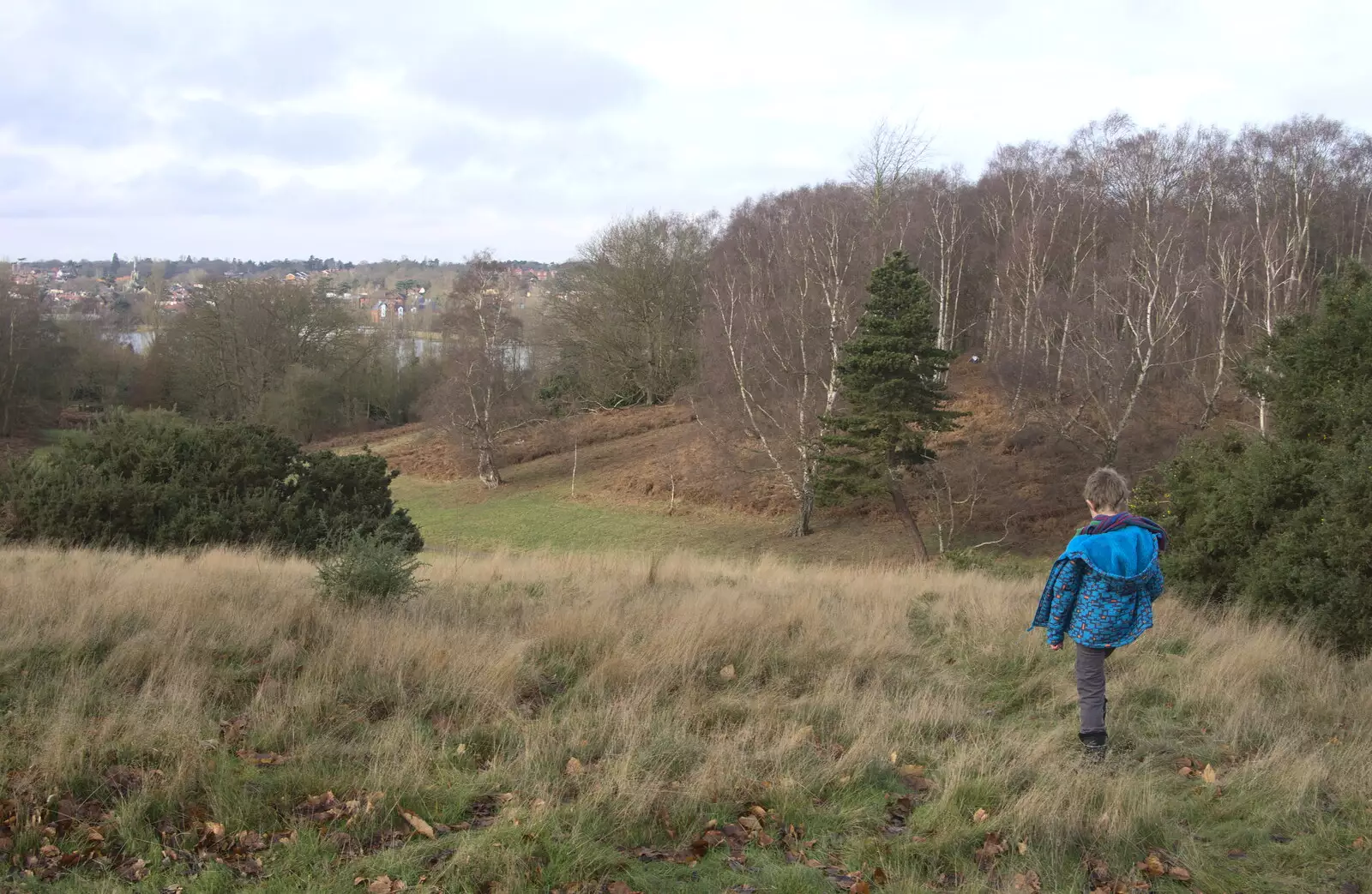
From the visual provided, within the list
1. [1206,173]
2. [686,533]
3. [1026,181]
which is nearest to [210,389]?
[686,533]

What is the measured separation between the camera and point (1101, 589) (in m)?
4.86

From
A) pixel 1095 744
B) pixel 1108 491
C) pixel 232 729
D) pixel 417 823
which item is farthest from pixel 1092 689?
pixel 232 729

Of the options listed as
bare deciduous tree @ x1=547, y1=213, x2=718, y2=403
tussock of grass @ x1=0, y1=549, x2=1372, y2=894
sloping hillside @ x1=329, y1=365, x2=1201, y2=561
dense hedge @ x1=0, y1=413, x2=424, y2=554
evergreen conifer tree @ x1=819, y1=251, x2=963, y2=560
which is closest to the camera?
tussock of grass @ x1=0, y1=549, x2=1372, y2=894

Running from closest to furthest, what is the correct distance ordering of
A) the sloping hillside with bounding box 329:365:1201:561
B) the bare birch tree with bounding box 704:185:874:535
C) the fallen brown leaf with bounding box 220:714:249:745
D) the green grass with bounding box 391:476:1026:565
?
the fallen brown leaf with bounding box 220:714:249:745 → the green grass with bounding box 391:476:1026:565 → the sloping hillside with bounding box 329:365:1201:561 → the bare birch tree with bounding box 704:185:874:535

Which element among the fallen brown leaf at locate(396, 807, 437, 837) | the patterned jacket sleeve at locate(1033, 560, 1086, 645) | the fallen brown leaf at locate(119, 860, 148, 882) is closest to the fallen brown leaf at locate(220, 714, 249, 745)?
the fallen brown leaf at locate(119, 860, 148, 882)

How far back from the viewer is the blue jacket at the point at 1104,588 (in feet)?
Answer: 15.7

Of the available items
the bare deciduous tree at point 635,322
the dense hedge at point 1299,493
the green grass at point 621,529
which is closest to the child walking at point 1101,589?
the dense hedge at point 1299,493

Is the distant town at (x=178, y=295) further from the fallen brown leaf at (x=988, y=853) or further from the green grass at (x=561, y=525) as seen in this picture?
the fallen brown leaf at (x=988, y=853)

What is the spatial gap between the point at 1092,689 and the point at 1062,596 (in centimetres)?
52

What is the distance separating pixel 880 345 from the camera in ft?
75.7

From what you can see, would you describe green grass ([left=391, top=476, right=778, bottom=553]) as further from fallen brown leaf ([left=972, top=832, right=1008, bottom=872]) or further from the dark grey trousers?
fallen brown leaf ([left=972, top=832, right=1008, bottom=872])

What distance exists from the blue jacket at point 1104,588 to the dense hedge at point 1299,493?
4.49 meters

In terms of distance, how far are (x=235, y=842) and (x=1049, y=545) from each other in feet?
83.1

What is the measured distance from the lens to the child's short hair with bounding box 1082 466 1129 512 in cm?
488
